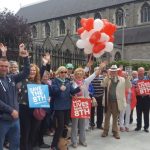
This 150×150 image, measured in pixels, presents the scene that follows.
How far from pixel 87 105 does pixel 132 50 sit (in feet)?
122

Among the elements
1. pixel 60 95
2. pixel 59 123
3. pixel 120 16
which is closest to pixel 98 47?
pixel 60 95

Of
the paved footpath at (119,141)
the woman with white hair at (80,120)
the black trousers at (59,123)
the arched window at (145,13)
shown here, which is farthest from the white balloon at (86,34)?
the arched window at (145,13)

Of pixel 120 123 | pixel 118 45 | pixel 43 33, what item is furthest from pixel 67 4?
pixel 120 123

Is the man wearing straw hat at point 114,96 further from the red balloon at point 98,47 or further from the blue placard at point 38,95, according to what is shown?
the blue placard at point 38,95

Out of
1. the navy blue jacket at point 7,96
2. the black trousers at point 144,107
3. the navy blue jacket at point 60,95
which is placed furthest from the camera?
the black trousers at point 144,107

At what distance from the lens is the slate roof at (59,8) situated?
52131mm

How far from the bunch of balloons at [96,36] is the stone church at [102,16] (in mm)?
26523

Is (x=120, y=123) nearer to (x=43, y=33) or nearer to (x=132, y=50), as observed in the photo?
(x=132, y=50)

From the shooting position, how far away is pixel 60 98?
711cm

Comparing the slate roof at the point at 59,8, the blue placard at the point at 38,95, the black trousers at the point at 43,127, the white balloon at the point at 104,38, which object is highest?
the slate roof at the point at 59,8

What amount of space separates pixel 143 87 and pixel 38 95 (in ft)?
13.5

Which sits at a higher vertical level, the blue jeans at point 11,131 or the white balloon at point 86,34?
the white balloon at point 86,34

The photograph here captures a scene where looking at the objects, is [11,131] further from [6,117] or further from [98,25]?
[98,25]

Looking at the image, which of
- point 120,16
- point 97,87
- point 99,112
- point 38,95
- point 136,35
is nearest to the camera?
point 38,95
